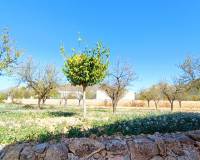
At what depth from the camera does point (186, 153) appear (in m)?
5.80

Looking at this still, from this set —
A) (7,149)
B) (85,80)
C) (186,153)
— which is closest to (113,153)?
(186,153)

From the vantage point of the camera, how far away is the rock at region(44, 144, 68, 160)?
5113mm

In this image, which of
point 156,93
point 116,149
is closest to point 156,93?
point 156,93

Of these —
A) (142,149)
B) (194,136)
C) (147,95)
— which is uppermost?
(147,95)

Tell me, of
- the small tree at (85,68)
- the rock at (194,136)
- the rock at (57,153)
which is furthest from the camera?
the small tree at (85,68)

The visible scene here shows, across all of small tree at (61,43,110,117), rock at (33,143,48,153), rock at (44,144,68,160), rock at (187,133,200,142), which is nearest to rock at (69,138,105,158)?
rock at (44,144,68,160)

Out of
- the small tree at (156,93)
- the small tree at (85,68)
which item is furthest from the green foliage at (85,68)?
the small tree at (156,93)

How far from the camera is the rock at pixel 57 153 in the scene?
511 cm

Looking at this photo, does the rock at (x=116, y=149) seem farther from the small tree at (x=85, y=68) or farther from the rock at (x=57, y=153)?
the small tree at (x=85, y=68)

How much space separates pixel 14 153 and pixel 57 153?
67 centimetres

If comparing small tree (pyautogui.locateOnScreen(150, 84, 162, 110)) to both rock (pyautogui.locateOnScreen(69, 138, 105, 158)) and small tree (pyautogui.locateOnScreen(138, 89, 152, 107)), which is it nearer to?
small tree (pyautogui.locateOnScreen(138, 89, 152, 107))

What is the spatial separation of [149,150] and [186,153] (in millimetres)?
759

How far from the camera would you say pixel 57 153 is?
5125 millimetres

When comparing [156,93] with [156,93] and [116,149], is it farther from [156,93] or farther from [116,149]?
[116,149]
